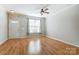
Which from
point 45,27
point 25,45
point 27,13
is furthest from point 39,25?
point 25,45

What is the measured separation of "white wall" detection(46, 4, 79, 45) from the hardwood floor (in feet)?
0.86

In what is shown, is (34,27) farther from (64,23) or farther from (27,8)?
(64,23)

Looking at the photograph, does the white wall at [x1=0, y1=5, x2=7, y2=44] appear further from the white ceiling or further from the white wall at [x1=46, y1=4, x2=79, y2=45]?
the white wall at [x1=46, y1=4, x2=79, y2=45]

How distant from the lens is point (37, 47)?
7.56ft

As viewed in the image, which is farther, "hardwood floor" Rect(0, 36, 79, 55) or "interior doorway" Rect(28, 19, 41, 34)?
"interior doorway" Rect(28, 19, 41, 34)

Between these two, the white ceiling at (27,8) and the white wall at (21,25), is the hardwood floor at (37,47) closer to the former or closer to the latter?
the white wall at (21,25)

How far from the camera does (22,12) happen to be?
2352mm

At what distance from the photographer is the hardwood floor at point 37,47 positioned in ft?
6.68

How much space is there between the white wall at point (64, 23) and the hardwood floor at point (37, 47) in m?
0.26

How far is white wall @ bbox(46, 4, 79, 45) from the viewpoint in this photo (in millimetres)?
2445

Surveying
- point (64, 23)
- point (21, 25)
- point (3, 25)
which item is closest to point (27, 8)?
point (21, 25)

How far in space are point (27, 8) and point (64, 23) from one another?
133 centimetres

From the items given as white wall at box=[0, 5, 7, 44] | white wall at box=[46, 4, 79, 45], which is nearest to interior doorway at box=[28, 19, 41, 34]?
white wall at box=[46, 4, 79, 45]
